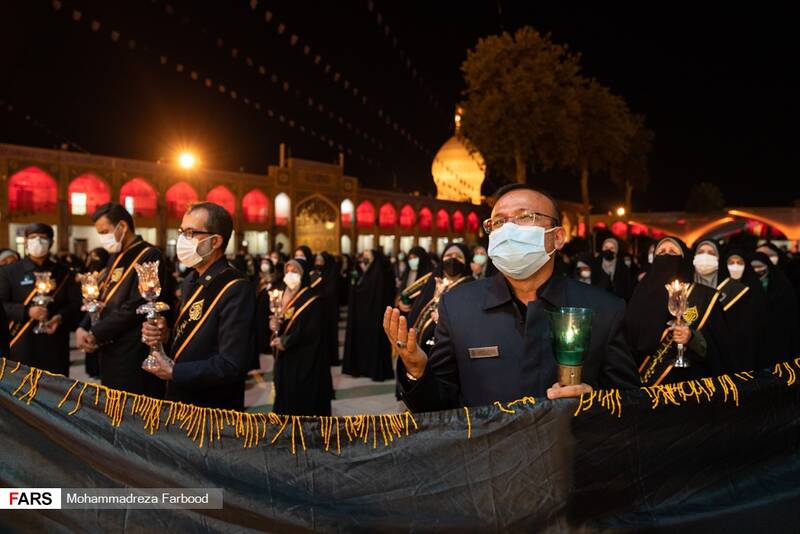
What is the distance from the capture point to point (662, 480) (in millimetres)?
1915

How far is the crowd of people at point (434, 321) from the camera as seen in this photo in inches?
82.4

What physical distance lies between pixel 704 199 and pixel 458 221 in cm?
2983

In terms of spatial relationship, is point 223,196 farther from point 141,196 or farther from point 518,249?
point 518,249

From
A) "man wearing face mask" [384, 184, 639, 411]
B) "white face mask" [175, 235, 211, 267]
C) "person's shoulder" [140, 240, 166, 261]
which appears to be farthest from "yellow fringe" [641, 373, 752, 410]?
"person's shoulder" [140, 240, 166, 261]

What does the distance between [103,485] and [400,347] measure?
0.98 m

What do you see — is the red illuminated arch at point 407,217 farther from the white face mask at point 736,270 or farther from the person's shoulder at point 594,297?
the person's shoulder at point 594,297

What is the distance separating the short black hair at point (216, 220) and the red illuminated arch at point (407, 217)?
42941mm

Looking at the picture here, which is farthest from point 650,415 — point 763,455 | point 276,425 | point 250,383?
point 250,383

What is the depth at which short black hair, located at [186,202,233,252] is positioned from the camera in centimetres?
340

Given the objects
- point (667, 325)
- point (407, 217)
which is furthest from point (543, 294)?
point (407, 217)

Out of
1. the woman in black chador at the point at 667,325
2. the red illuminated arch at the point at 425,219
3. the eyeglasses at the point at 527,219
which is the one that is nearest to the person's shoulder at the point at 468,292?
the eyeglasses at the point at 527,219

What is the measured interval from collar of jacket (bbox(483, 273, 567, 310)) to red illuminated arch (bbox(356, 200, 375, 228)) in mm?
40762

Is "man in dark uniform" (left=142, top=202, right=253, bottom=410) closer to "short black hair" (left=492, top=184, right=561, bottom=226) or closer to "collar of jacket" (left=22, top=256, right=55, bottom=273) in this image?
"short black hair" (left=492, top=184, right=561, bottom=226)

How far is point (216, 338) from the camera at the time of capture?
3.19 meters
